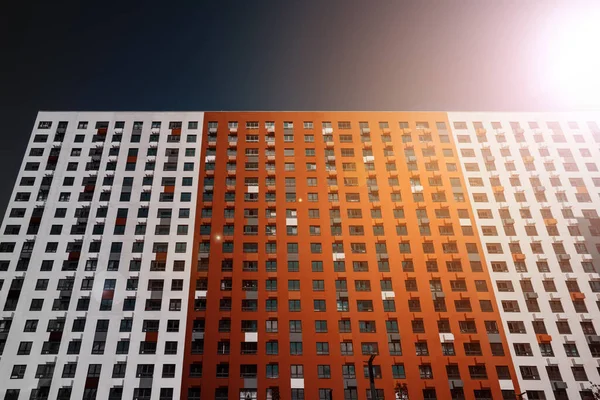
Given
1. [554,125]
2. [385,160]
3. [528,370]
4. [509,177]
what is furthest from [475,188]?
[528,370]

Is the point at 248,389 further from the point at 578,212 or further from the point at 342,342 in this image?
the point at 578,212

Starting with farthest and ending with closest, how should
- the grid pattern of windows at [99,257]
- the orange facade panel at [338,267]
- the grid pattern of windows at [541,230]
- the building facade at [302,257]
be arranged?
the grid pattern of windows at [541,230] → the orange facade panel at [338,267] → the building facade at [302,257] → the grid pattern of windows at [99,257]

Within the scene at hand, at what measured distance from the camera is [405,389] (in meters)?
54.1

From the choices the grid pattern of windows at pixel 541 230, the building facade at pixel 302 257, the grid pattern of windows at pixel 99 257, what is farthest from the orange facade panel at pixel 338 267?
the grid pattern of windows at pixel 99 257

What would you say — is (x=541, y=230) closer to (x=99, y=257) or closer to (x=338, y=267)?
(x=338, y=267)

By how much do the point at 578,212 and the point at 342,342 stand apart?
45.8 m

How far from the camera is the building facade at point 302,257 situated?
2185 inches

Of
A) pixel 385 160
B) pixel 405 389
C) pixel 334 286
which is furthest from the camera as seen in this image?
pixel 385 160

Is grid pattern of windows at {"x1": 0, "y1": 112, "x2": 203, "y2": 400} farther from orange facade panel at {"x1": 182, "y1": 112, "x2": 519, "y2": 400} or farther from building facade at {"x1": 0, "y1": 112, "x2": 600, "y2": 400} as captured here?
orange facade panel at {"x1": 182, "y1": 112, "x2": 519, "y2": 400}

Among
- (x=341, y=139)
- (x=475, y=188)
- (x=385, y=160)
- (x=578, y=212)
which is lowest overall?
(x=578, y=212)

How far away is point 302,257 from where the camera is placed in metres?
64.2

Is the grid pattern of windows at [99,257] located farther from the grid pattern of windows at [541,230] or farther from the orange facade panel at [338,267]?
the grid pattern of windows at [541,230]

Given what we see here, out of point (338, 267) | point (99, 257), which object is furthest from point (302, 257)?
point (99, 257)

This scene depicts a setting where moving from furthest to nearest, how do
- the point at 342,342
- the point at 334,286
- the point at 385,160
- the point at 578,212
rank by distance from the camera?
the point at 385,160 < the point at 578,212 < the point at 334,286 < the point at 342,342
